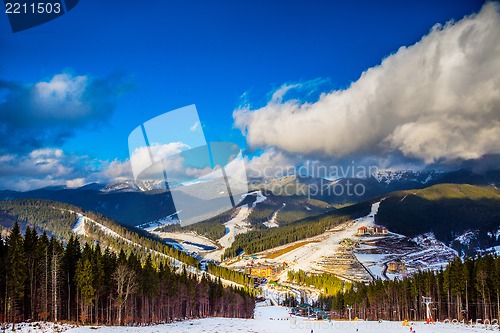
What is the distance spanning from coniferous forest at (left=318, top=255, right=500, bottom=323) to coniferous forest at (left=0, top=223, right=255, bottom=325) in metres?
41.6

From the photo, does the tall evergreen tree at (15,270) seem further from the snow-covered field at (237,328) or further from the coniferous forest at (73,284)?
the snow-covered field at (237,328)

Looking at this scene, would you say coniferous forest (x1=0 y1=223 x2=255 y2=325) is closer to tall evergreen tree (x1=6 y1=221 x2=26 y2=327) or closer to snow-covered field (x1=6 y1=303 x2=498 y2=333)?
tall evergreen tree (x1=6 y1=221 x2=26 y2=327)

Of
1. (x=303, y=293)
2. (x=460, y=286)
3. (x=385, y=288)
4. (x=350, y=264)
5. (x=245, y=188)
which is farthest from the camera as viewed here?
(x=350, y=264)

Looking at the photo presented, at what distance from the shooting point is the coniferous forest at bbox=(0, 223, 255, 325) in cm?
3419

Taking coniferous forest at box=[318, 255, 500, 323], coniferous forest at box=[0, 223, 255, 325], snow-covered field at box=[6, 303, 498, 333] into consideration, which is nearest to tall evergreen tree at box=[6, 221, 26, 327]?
coniferous forest at box=[0, 223, 255, 325]

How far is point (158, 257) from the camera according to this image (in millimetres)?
134375

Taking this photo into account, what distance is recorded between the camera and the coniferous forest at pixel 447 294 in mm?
51859

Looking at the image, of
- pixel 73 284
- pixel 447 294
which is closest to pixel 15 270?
pixel 73 284

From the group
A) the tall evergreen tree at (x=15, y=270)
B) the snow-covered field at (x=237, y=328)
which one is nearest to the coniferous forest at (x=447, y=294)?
the snow-covered field at (x=237, y=328)

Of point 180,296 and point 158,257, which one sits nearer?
point 180,296

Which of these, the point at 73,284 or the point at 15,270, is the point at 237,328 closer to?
the point at 73,284

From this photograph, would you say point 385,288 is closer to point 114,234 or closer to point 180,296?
point 180,296

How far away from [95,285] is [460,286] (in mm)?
50403

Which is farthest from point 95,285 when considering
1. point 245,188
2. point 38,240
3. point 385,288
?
point 385,288
